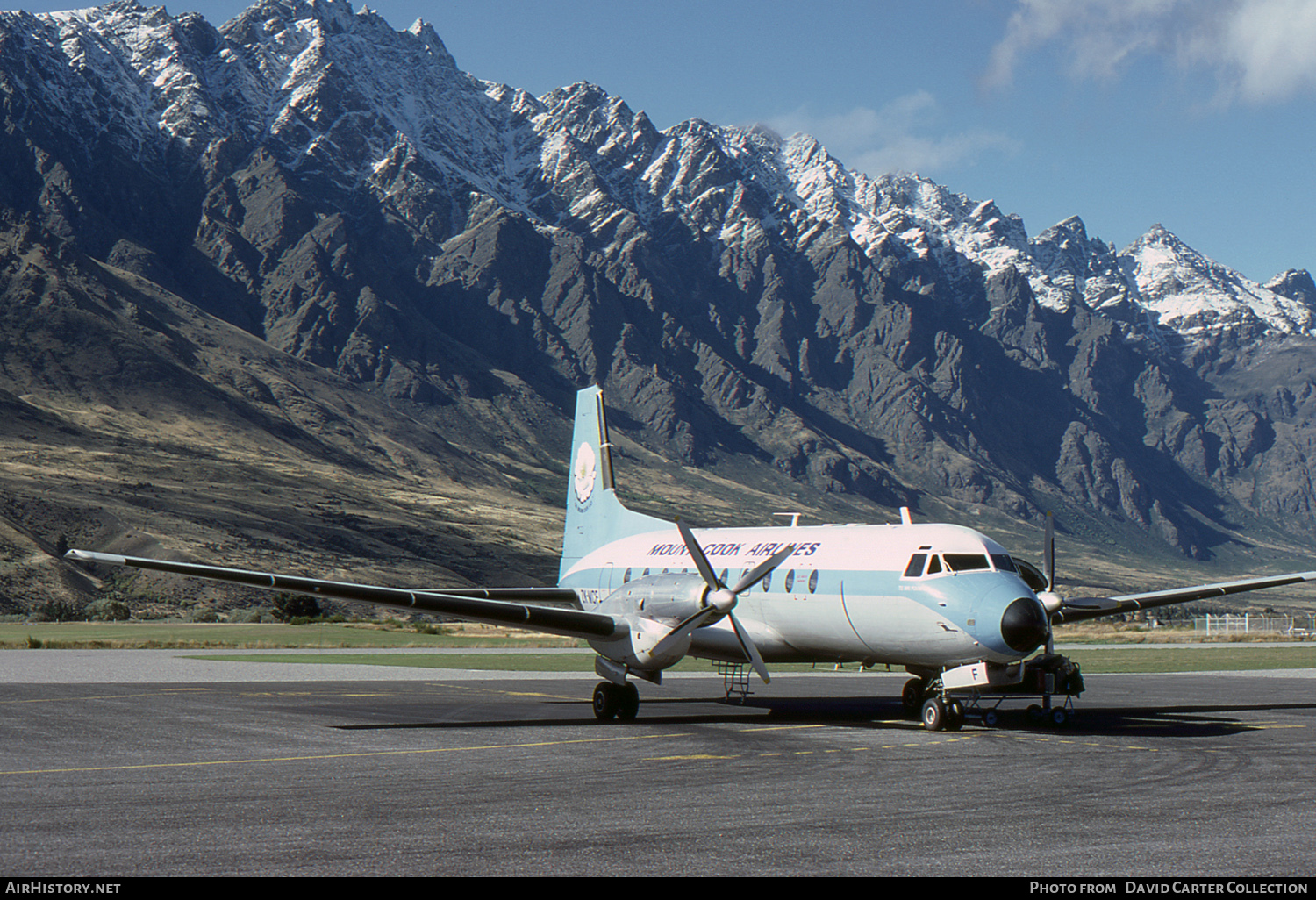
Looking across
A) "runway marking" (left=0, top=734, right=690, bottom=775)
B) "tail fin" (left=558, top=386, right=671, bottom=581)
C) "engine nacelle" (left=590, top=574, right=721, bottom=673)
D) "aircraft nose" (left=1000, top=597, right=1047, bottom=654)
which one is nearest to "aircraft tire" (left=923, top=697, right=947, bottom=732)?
"aircraft nose" (left=1000, top=597, right=1047, bottom=654)

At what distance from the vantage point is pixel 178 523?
150 m

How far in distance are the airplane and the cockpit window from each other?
0.07ft

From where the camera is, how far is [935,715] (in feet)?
81.5

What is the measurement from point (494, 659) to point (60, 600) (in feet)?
241

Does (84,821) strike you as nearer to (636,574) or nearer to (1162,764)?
(1162,764)

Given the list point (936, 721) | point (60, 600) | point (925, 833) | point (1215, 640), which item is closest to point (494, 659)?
point (936, 721)

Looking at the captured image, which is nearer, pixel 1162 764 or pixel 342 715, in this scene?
pixel 1162 764

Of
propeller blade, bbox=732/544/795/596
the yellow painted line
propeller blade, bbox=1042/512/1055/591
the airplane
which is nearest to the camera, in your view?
the airplane

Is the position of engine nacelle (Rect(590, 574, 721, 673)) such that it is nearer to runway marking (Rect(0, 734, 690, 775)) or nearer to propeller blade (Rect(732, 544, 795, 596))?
propeller blade (Rect(732, 544, 795, 596))

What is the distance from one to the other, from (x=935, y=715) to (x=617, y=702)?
6599mm

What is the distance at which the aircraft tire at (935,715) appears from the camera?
24.7 m

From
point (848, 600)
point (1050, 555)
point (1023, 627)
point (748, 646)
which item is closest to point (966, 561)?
point (1023, 627)

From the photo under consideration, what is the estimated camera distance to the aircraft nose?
22.8m

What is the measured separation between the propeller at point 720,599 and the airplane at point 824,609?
0.04m
